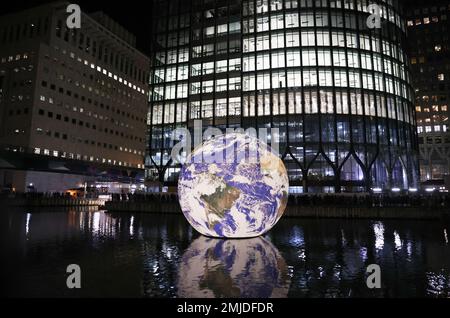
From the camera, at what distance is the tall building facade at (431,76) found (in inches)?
3999

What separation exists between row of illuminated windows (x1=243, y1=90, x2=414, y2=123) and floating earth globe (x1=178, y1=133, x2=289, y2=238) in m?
45.4

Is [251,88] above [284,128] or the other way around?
above

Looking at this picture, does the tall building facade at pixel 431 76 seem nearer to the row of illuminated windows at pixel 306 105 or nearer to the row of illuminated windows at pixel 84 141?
the row of illuminated windows at pixel 306 105

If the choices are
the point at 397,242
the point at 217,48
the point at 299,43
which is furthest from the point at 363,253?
the point at 217,48

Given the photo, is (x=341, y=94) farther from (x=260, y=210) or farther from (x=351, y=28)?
(x=260, y=210)

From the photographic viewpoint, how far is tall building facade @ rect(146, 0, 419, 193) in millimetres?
57000

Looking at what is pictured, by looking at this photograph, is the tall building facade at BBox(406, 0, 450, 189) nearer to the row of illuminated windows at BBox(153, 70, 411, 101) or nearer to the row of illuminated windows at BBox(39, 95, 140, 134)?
the row of illuminated windows at BBox(153, 70, 411, 101)

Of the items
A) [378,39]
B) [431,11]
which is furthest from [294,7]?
[431,11]

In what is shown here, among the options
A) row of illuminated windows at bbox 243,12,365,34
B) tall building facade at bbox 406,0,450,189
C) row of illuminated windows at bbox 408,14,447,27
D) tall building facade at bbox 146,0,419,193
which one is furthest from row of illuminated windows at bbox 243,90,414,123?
row of illuminated windows at bbox 408,14,447,27

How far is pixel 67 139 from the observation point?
267ft

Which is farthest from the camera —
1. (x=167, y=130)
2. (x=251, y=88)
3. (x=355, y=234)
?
(x=167, y=130)

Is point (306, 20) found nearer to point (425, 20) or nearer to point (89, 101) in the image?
point (89, 101)
